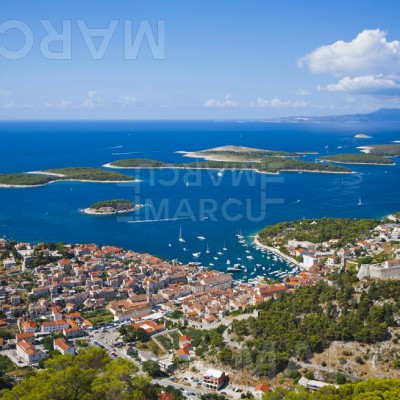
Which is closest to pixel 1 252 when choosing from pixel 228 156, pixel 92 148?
pixel 228 156

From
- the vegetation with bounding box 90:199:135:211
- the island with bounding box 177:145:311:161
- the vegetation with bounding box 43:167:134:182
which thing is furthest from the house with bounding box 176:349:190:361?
the island with bounding box 177:145:311:161

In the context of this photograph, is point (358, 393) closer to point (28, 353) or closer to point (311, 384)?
point (311, 384)

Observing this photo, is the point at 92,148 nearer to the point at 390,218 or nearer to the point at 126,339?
the point at 390,218

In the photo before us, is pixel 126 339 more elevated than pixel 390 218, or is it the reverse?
pixel 390 218

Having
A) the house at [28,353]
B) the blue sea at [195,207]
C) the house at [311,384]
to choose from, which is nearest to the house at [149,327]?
the house at [28,353]

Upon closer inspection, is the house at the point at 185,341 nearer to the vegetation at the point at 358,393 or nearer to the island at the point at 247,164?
the vegetation at the point at 358,393

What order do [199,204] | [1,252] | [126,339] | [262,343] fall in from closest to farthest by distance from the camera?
[262,343]
[126,339]
[1,252]
[199,204]

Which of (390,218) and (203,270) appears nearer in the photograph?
(203,270)

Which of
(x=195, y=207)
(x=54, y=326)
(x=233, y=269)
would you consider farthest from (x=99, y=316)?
(x=195, y=207)
